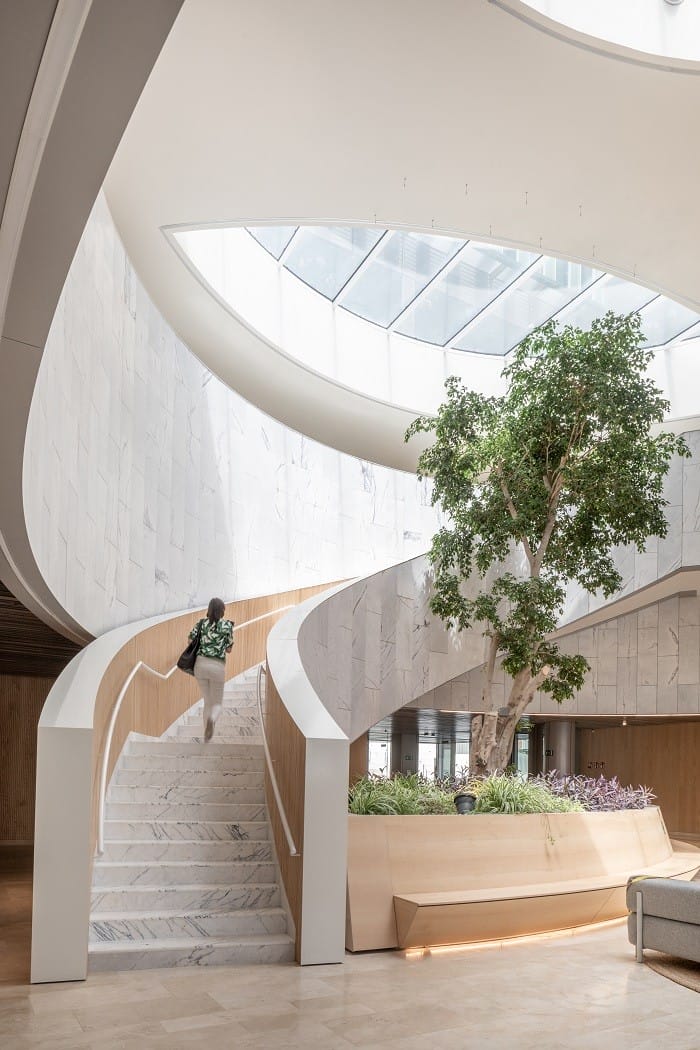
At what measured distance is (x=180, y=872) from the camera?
6.17 metres

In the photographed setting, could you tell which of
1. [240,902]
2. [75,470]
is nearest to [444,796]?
[240,902]

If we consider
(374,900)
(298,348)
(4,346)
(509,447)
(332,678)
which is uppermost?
(298,348)

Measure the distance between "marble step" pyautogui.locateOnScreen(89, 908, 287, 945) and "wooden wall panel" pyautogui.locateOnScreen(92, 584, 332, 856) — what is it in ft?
2.11

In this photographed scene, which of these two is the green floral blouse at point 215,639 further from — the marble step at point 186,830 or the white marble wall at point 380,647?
the marble step at point 186,830

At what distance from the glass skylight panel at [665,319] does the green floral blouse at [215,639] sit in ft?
37.7

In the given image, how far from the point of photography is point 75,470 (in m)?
7.50

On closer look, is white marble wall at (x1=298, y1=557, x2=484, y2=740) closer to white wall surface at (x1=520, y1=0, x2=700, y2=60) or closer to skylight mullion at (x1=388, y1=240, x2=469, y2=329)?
skylight mullion at (x1=388, y1=240, x2=469, y2=329)

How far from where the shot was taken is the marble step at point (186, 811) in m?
6.69

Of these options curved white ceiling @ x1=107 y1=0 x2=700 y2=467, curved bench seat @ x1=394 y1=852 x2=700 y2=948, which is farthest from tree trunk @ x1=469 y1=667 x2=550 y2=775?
curved white ceiling @ x1=107 y1=0 x2=700 y2=467

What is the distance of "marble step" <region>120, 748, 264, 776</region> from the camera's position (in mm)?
7418

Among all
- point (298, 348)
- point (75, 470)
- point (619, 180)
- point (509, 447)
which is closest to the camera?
point (75, 470)

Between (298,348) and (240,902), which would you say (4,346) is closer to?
(240,902)

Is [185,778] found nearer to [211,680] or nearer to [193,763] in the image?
[193,763]

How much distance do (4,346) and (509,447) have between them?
27.0 feet
